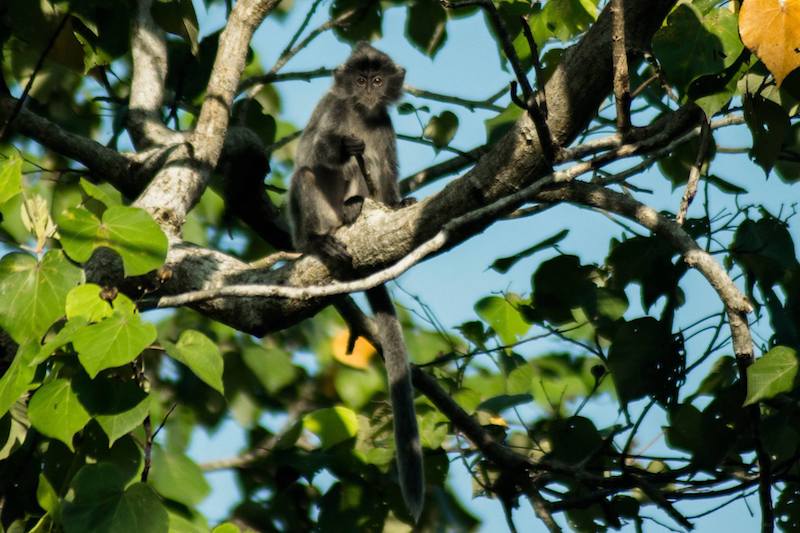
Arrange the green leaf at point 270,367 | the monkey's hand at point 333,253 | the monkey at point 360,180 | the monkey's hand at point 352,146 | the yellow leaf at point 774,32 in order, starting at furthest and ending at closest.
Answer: the monkey's hand at point 352,146
the green leaf at point 270,367
the monkey at point 360,180
the monkey's hand at point 333,253
the yellow leaf at point 774,32

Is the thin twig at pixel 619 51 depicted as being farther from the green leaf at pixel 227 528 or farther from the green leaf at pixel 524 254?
the green leaf at pixel 227 528

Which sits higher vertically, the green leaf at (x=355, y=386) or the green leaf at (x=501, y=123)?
the green leaf at (x=501, y=123)

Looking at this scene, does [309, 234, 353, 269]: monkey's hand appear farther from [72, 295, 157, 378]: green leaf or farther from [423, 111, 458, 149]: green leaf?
[423, 111, 458, 149]: green leaf

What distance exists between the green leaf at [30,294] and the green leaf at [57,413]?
0.65ft

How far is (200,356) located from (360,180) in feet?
10.3

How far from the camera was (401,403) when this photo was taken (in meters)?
4.61

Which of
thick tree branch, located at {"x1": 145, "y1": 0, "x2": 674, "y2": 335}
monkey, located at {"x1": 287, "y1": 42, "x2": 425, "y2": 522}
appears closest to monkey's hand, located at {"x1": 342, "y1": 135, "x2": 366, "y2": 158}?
monkey, located at {"x1": 287, "y1": 42, "x2": 425, "y2": 522}

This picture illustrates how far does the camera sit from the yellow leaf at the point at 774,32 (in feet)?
8.75

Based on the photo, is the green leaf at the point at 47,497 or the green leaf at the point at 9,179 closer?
the green leaf at the point at 9,179

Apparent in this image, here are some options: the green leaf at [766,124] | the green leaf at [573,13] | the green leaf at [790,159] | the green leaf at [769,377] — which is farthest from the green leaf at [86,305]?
the green leaf at [790,159]

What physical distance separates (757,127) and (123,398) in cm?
226

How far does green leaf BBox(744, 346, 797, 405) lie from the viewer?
3.14 metres

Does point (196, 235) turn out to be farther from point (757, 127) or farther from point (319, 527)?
point (757, 127)

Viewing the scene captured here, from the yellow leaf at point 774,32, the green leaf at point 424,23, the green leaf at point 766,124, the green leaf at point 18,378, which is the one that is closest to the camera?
the yellow leaf at point 774,32
